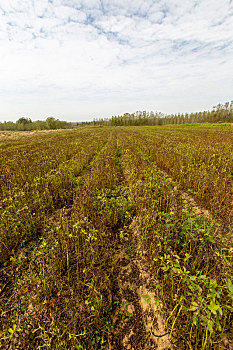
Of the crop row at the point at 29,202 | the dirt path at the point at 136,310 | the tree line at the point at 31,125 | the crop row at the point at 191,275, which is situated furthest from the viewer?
the tree line at the point at 31,125

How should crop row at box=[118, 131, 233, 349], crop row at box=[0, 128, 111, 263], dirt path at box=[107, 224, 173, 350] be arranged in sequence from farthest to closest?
1. crop row at box=[0, 128, 111, 263]
2. dirt path at box=[107, 224, 173, 350]
3. crop row at box=[118, 131, 233, 349]

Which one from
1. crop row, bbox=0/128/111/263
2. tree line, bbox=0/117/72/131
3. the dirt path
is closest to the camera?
the dirt path

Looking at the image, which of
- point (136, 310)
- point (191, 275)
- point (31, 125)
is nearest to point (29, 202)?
point (136, 310)

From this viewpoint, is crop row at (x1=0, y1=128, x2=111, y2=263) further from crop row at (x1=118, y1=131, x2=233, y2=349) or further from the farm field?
crop row at (x1=118, y1=131, x2=233, y2=349)

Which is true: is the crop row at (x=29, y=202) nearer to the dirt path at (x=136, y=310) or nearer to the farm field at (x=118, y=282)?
the farm field at (x=118, y=282)

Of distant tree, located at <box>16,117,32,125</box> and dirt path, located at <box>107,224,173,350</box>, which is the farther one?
distant tree, located at <box>16,117,32,125</box>

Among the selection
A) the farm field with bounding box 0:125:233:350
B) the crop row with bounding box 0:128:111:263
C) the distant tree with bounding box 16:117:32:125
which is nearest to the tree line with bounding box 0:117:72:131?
the distant tree with bounding box 16:117:32:125

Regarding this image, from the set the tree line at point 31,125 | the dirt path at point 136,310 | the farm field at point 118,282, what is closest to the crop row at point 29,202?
the farm field at point 118,282

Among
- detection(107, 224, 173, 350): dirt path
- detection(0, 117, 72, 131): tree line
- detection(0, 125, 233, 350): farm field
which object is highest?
detection(0, 117, 72, 131): tree line

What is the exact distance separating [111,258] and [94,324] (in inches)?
35.4

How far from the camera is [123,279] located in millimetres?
2248

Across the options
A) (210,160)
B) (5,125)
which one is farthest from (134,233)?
(5,125)

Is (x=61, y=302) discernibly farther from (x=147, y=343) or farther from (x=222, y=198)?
(x=222, y=198)

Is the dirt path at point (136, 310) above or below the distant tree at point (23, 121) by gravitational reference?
below
